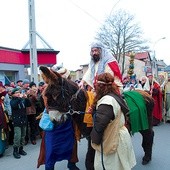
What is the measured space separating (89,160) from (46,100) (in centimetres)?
110

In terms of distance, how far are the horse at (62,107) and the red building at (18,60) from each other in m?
9.91

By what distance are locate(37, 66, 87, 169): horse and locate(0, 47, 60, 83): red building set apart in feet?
32.5

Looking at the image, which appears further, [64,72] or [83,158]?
[83,158]

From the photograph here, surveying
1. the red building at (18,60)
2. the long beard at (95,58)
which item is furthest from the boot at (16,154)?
the red building at (18,60)

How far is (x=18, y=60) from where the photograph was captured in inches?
626

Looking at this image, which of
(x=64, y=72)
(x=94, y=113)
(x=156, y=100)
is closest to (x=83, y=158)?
(x=64, y=72)

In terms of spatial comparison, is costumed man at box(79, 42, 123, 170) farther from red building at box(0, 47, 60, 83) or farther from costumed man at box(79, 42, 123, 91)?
red building at box(0, 47, 60, 83)

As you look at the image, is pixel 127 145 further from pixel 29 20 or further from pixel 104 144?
pixel 29 20

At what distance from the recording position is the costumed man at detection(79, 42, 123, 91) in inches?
160

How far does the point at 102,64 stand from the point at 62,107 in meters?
1.01

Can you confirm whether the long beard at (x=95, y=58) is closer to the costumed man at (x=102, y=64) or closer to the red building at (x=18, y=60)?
the costumed man at (x=102, y=64)

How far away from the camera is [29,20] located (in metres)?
9.38

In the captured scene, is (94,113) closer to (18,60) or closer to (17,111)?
(17,111)

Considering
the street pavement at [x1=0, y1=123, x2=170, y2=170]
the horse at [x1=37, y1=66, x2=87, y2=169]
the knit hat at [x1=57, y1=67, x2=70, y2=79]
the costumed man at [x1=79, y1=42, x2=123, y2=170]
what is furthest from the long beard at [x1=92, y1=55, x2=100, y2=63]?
the street pavement at [x1=0, y1=123, x2=170, y2=170]
